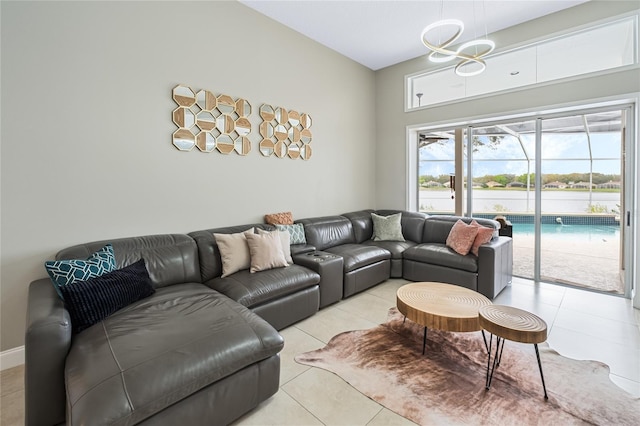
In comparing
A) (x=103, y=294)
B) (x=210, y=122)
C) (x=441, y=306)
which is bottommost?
(x=441, y=306)

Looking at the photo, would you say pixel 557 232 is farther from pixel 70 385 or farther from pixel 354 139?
pixel 70 385

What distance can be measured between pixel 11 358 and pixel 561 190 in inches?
240

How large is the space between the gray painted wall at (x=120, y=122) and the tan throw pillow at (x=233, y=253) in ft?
1.64

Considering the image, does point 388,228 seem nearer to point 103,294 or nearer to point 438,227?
point 438,227

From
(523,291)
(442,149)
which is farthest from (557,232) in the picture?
(442,149)

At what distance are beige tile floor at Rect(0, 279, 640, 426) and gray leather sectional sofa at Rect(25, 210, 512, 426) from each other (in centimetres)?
17

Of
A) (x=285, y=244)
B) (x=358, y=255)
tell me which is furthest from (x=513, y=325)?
(x=285, y=244)

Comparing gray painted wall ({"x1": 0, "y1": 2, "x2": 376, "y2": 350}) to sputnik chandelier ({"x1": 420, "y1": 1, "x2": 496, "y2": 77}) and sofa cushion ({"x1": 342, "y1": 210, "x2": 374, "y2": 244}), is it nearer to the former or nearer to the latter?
sofa cushion ({"x1": 342, "y1": 210, "x2": 374, "y2": 244})

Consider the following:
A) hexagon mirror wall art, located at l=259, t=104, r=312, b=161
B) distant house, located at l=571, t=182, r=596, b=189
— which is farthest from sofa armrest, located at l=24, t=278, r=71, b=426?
distant house, located at l=571, t=182, r=596, b=189

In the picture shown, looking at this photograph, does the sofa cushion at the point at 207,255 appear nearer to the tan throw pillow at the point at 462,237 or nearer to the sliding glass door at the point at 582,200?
the tan throw pillow at the point at 462,237

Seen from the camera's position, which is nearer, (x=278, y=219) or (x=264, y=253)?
(x=264, y=253)

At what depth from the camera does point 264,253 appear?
294cm

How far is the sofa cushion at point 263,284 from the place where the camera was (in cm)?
250

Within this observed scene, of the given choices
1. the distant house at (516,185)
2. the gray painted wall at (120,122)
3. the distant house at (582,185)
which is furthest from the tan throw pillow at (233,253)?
the distant house at (582,185)
